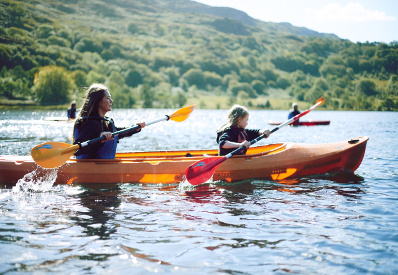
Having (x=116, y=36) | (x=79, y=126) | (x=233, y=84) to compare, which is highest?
(x=116, y=36)

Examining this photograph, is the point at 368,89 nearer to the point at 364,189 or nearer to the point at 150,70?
the point at 150,70

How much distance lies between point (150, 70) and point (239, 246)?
168009 millimetres

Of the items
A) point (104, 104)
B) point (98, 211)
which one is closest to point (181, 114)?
point (104, 104)

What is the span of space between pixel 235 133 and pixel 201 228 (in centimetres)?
337

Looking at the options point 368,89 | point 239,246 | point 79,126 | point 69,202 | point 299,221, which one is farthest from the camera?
point 368,89

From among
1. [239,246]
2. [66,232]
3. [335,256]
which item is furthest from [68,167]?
[335,256]

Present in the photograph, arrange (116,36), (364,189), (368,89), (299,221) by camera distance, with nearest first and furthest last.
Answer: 1. (299,221)
2. (364,189)
3. (368,89)
4. (116,36)

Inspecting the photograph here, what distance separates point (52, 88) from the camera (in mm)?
79375

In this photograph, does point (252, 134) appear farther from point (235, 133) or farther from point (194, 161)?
point (194, 161)

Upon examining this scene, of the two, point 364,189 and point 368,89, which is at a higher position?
point 368,89

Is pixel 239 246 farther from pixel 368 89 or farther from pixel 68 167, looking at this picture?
pixel 368 89

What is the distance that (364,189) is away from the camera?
8.19 meters

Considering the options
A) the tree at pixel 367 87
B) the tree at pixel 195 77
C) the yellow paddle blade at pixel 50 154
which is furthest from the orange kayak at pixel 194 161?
the tree at pixel 195 77

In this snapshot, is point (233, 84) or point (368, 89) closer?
point (368, 89)
